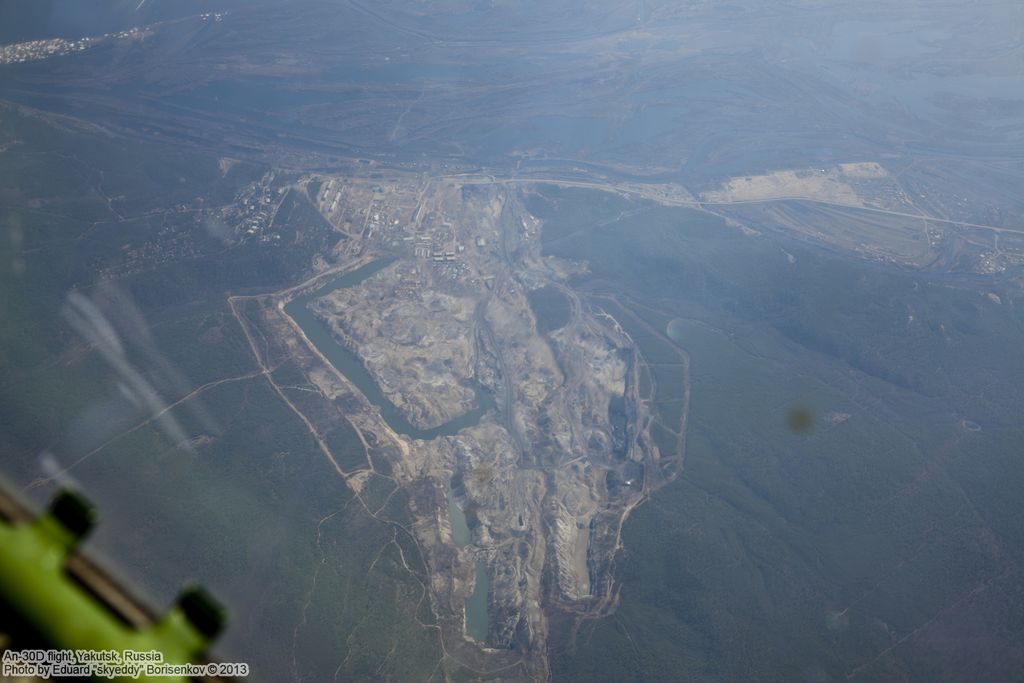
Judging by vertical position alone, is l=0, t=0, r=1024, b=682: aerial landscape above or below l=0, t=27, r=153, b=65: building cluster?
below

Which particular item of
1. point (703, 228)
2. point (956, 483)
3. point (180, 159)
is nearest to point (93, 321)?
point (180, 159)

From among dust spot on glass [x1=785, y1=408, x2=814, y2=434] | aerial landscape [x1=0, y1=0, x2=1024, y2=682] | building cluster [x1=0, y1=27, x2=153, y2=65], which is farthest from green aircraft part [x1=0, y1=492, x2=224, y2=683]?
building cluster [x1=0, y1=27, x2=153, y2=65]

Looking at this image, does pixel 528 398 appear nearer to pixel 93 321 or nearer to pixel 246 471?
pixel 246 471

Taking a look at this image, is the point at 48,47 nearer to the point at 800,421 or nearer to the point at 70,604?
the point at 800,421

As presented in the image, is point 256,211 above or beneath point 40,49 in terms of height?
beneath

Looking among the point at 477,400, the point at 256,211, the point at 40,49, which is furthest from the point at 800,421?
the point at 40,49

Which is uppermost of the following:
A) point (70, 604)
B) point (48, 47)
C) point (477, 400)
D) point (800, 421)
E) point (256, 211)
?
point (48, 47)

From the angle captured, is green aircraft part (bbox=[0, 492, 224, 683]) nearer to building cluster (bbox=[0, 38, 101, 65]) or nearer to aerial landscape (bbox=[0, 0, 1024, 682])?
aerial landscape (bbox=[0, 0, 1024, 682])
